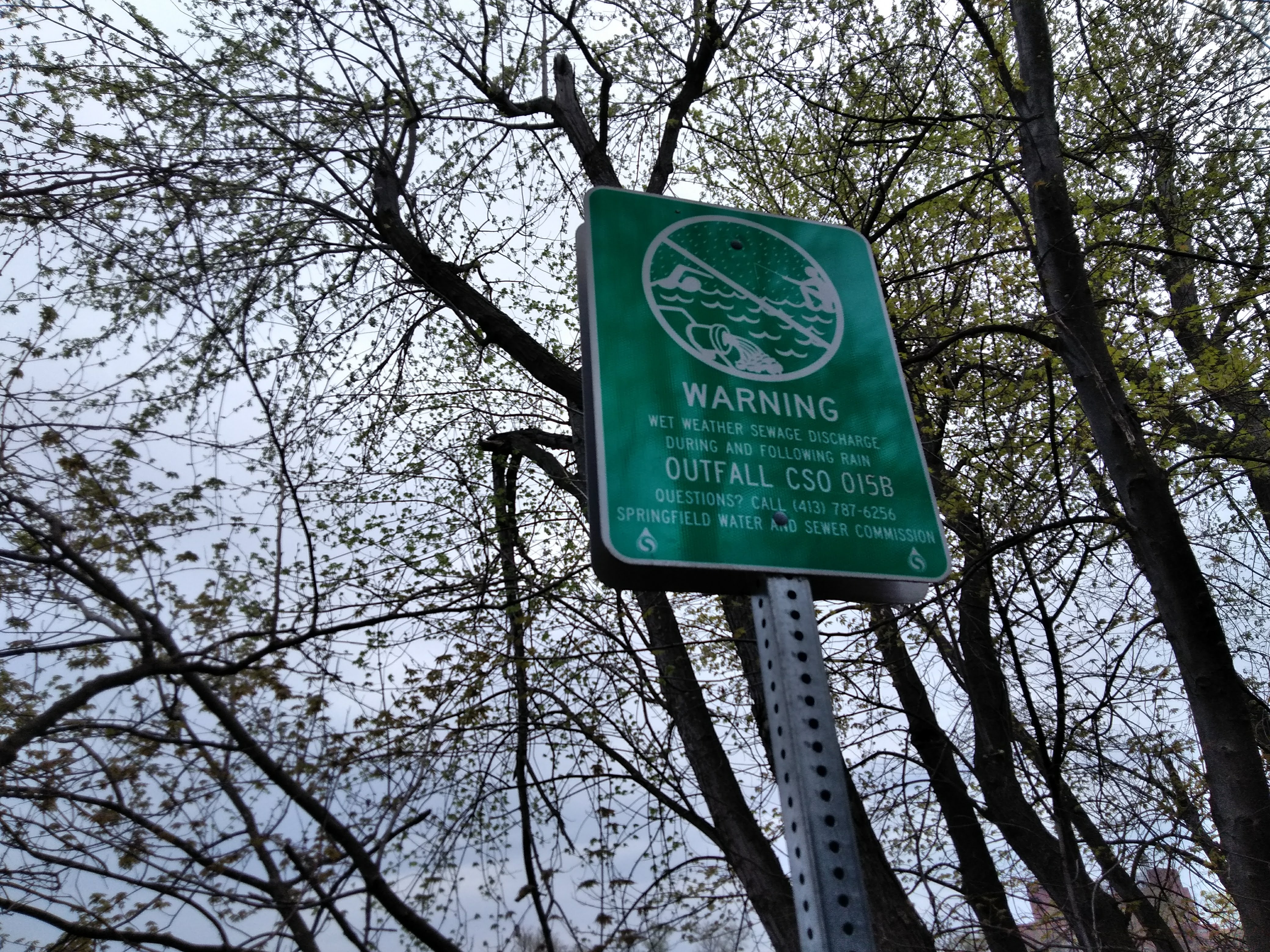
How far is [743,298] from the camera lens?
2.25 metres

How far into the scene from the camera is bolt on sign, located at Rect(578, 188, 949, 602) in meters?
1.89

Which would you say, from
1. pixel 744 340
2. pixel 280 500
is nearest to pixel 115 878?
pixel 280 500

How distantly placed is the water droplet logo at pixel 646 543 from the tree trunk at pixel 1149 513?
129 inches

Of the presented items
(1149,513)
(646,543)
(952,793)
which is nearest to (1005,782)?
(952,793)

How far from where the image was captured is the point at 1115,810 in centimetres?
429

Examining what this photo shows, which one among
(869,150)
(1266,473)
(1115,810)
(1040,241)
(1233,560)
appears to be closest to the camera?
(1115,810)

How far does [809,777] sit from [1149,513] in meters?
3.41

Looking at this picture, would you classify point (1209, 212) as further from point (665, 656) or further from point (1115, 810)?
point (665, 656)

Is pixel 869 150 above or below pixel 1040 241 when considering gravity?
above

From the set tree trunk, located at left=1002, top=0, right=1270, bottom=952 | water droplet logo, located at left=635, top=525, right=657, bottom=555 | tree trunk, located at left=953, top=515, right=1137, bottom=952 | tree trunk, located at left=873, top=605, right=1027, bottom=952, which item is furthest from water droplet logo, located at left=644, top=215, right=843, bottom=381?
tree trunk, located at left=873, top=605, right=1027, bottom=952

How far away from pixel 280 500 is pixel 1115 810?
4099 millimetres

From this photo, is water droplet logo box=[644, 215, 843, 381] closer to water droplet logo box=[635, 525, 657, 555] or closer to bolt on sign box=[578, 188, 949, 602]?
bolt on sign box=[578, 188, 949, 602]

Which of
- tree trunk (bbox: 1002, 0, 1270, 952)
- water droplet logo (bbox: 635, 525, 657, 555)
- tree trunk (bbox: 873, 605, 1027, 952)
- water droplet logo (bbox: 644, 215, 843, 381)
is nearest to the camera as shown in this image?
water droplet logo (bbox: 635, 525, 657, 555)

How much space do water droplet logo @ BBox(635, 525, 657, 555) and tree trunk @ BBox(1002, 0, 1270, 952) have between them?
327 cm
